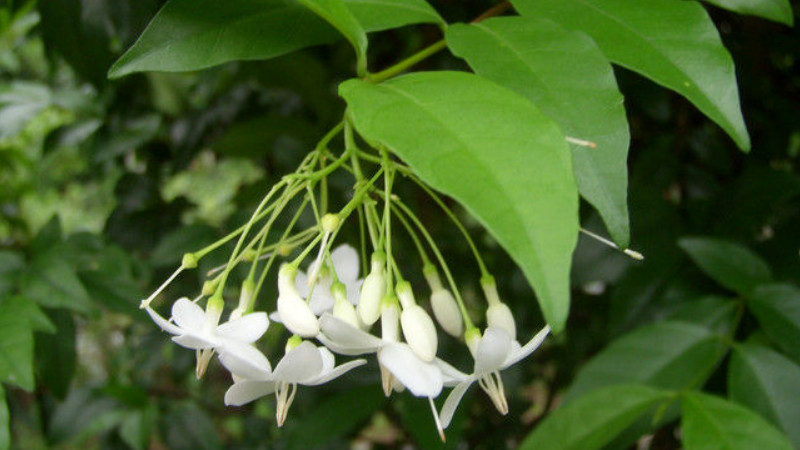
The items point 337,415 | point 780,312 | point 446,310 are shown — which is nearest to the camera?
point 446,310

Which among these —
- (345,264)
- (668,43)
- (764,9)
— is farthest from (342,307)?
(764,9)

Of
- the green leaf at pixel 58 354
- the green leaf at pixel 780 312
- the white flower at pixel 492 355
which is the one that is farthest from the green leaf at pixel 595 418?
the green leaf at pixel 58 354

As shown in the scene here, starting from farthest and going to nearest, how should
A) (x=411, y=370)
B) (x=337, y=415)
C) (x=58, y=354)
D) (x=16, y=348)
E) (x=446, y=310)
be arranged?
(x=337, y=415) < (x=58, y=354) < (x=16, y=348) < (x=446, y=310) < (x=411, y=370)

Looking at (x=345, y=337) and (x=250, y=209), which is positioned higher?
(x=345, y=337)

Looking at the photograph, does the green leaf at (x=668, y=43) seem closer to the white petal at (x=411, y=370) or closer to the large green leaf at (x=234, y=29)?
the large green leaf at (x=234, y=29)

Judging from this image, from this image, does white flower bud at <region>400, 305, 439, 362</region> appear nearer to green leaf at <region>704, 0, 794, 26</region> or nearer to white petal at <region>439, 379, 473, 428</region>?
white petal at <region>439, 379, 473, 428</region>

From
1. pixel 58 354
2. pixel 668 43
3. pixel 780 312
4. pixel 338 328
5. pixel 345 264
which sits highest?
pixel 668 43

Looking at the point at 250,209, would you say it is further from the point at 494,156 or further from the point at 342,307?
the point at 494,156
